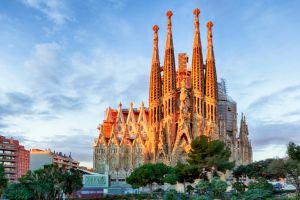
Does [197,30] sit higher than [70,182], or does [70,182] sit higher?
[197,30]

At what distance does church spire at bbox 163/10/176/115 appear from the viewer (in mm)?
78812

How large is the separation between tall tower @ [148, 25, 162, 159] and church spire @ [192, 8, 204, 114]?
21.4 ft

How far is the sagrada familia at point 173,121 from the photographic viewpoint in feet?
252

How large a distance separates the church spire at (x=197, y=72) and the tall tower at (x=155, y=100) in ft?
21.4

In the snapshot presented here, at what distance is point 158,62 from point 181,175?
3319 cm

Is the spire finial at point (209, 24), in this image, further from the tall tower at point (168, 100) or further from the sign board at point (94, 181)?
the sign board at point (94, 181)

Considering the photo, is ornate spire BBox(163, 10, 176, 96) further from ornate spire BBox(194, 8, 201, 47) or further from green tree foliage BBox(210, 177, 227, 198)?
green tree foliage BBox(210, 177, 227, 198)

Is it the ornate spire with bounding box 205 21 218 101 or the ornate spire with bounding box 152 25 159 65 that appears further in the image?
the ornate spire with bounding box 152 25 159 65

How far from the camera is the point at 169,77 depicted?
263ft

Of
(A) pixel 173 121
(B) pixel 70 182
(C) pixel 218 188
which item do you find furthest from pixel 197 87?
Result: (C) pixel 218 188

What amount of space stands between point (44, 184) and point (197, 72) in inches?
1534

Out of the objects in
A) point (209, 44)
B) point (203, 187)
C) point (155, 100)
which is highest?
point (209, 44)

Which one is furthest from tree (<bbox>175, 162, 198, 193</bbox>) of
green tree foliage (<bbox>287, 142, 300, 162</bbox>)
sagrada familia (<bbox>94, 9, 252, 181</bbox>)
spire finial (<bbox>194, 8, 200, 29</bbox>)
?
spire finial (<bbox>194, 8, 200, 29</bbox>)

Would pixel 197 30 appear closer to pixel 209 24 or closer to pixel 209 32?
pixel 209 32
